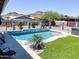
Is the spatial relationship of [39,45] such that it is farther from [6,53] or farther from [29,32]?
[29,32]

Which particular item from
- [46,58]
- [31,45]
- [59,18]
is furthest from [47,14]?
[46,58]

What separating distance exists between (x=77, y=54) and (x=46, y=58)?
1.83 metres

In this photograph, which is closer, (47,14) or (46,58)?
(46,58)

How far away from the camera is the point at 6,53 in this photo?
11297mm

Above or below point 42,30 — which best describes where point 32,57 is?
above

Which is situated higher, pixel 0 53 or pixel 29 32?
pixel 0 53

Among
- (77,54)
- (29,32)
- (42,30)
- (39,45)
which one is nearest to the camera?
(77,54)

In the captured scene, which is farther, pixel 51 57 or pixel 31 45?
pixel 31 45

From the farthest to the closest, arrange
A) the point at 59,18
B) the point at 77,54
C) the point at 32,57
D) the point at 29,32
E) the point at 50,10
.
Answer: the point at 50,10 < the point at 59,18 < the point at 29,32 < the point at 77,54 < the point at 32,57

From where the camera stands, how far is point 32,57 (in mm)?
11133

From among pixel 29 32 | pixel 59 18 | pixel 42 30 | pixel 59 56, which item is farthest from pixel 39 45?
pixel 59 18

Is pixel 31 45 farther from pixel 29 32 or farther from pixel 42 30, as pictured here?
pixel 42 30

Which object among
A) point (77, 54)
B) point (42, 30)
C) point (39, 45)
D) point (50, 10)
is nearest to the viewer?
point (77, 54)

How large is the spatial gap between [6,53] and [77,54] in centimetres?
365
